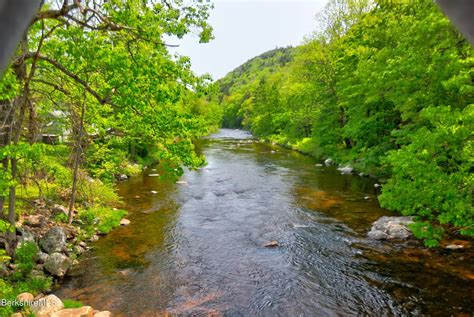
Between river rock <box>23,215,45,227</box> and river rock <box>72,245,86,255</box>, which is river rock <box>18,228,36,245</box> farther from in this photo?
river rock <box>72,245,86,255</box>

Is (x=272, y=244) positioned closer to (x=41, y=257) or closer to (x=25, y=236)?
(x=41, y=257)

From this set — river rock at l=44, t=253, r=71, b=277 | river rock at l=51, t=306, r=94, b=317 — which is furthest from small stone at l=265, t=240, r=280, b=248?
river rock at l=44, t=253, r=71, b=277

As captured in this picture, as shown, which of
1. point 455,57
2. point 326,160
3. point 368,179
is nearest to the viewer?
point 455,57

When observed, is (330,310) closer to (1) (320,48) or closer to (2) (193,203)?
(2) (193,203)

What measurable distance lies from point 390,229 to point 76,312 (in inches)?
468

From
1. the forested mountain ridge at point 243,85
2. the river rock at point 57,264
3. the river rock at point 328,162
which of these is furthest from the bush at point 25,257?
the forested mountain ridge at point 243,85

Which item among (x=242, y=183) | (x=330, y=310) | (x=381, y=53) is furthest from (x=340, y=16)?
(x=330, y=310)

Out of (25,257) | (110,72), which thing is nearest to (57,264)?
(25,257)

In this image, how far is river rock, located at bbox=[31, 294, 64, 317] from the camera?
804 centimetres

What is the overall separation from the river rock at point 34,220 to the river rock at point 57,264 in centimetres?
243

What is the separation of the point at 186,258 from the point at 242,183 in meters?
12.1

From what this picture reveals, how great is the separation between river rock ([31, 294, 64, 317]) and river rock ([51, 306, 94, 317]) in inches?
7.3

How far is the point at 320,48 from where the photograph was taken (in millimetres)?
36531

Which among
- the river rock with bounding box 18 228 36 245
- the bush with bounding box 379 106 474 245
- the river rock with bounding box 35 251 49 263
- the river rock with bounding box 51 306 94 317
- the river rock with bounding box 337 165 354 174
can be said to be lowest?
the river rock with bounding box 51 306 94 317
